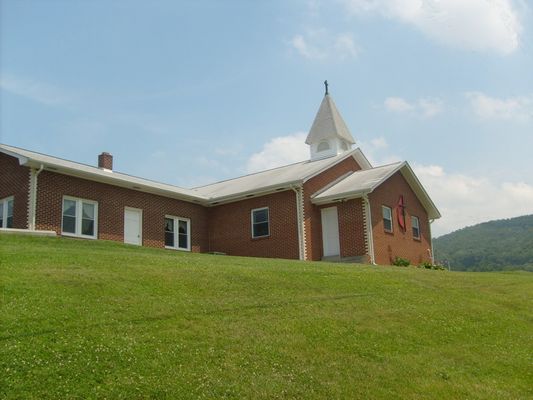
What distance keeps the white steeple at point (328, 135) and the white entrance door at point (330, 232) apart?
6.32 m

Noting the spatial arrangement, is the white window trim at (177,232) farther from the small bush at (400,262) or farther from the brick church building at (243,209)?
the small bush at (400,262)

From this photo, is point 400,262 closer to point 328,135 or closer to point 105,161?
point 328,135

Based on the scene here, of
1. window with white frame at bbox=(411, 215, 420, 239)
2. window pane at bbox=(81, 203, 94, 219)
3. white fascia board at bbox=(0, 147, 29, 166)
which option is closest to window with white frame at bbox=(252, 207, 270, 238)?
window pane at bbox=(81, 203, 94, 219)

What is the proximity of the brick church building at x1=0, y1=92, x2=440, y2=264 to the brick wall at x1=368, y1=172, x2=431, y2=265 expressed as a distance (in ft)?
0.16

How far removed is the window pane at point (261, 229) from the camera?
91.8 feet

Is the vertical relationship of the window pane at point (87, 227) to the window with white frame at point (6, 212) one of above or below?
below

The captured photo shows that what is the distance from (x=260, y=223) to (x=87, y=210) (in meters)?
7.80

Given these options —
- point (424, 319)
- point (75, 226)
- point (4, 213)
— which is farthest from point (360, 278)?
point (4, 213)

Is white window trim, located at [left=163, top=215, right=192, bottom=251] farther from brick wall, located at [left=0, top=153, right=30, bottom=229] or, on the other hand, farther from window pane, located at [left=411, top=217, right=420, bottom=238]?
window pane, located at [left=411, top=217, right=420, bottom=238]

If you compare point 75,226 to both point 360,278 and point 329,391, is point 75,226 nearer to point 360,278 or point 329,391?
point 360,278

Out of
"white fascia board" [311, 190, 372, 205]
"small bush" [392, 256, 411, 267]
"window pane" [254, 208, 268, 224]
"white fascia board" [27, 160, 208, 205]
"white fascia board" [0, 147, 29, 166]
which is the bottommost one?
"small bush" [392, 256, 411, 267]

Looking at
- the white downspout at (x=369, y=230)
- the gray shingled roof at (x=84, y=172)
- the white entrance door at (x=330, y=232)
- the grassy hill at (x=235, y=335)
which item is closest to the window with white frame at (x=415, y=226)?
the white downspout at (x=369, y=230)

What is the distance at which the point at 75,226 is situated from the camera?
928 inches

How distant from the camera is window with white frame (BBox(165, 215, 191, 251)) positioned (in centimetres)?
2778
